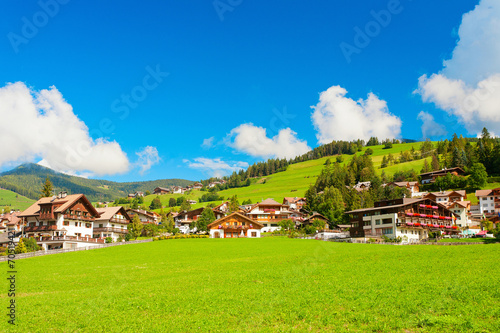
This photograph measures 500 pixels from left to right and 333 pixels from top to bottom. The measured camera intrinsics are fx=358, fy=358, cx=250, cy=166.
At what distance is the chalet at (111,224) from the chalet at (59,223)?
727 centimetres

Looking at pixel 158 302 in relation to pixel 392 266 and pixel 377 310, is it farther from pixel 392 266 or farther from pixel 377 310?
pixel 392 266

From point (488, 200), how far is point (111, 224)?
118026 mm

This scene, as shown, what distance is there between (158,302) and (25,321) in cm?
629

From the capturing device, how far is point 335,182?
487ft

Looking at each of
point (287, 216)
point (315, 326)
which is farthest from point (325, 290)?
point (287, 216)

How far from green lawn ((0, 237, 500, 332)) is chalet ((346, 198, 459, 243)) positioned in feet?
141

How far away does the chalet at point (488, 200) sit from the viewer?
384ft

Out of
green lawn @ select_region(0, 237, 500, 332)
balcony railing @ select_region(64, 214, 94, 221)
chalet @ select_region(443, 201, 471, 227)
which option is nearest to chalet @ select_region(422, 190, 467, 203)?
chalet @ select_region(443, 201, 471, 227)

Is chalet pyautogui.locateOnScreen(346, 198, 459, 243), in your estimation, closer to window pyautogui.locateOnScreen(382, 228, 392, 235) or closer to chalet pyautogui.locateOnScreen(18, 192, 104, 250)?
window pyautogui.locateOnScreen(382, 228, 392, 235)

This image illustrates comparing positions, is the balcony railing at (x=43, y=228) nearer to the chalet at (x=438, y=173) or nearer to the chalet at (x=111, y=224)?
the chalet at (x=111, y=224)

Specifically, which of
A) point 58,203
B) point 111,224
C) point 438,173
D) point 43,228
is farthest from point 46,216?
point 438,173

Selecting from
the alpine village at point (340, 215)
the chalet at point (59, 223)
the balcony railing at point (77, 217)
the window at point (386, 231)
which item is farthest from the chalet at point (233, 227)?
the window at point (386, 231)

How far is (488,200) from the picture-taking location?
119500 millimetres

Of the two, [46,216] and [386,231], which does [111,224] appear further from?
[386,231]
